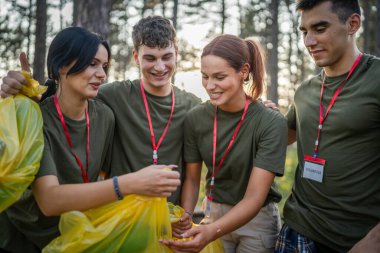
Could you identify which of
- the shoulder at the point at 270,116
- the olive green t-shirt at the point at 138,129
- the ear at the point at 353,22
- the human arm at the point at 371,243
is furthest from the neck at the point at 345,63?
the olive green t-shirt at the point at 138,129

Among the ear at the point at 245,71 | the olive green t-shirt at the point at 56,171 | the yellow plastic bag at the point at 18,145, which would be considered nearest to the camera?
the yellow plastic bag at the point at 18,145

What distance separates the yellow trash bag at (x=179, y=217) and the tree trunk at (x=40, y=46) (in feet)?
33.1

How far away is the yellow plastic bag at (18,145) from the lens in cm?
226

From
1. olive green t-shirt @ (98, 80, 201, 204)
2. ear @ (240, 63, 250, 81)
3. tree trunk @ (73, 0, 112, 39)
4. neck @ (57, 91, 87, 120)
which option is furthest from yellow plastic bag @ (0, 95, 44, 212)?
tree trunk @ (73, 0, 112, 39)

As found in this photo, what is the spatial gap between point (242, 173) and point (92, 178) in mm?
1062

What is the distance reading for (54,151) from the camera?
270cm

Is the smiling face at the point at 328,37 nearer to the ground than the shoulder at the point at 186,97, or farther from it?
farther from it

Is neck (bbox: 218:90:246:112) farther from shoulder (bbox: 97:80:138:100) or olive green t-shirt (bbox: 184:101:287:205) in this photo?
shoulder (bbox: 97:80:138:100)

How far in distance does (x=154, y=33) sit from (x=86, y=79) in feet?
2.41

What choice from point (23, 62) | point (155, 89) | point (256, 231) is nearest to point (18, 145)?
point (23, 62)

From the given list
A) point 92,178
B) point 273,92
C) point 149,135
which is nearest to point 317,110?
point 149,135

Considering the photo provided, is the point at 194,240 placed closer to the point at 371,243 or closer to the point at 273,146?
the point at 273,146

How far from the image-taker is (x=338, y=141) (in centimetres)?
282

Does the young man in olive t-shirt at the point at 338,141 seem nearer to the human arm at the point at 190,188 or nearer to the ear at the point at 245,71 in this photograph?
the ear at the point at 245,71
